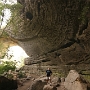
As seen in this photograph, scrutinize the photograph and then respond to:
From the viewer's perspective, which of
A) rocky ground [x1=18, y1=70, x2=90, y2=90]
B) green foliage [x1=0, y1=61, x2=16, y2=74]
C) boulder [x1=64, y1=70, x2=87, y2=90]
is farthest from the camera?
green foliage [x1=0, y1=61, x2=16, y2=74]

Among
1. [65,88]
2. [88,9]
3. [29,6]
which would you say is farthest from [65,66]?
[29,6]

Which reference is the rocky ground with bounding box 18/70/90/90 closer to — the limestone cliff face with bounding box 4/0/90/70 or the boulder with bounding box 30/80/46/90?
the boulder with bounding box 30/80/46/90

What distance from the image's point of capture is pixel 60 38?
10.5 m

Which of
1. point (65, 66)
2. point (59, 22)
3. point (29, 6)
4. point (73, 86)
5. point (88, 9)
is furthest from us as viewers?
point (29, 6)

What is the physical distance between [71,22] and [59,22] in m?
0.99

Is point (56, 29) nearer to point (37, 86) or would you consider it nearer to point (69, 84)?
point (37, 86)

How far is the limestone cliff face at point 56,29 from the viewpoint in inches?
354

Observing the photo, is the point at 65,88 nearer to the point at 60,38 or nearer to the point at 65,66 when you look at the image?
the point at 65,66

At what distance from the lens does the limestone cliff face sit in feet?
29.5

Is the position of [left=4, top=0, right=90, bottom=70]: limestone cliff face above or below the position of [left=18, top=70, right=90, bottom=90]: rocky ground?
above

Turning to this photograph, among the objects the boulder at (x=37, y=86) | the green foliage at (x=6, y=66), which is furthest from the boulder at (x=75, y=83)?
the green foliage at (x=6, y=66)

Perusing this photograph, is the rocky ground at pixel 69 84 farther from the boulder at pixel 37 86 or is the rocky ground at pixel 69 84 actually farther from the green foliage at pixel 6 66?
the green foliage at pixel 6 66

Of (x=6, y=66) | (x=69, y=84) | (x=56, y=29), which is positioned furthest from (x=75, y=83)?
(x=6, y=66)

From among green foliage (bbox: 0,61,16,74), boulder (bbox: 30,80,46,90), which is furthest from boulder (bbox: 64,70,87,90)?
green foliage (bbox: 0,61,16,74)
